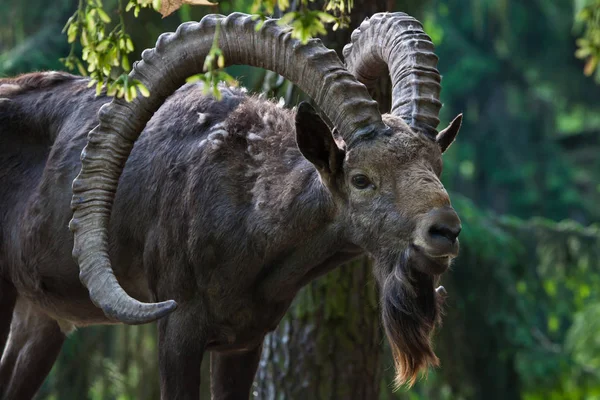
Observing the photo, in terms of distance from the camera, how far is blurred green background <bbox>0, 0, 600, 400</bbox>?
8.26 m

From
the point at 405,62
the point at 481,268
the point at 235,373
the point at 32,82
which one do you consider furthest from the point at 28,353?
the point at 481,268

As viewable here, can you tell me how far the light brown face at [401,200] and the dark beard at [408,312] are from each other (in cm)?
10

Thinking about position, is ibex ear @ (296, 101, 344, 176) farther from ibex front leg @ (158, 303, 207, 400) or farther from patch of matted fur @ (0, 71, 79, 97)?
patch of matted fur @ (0, 71, 79, 97)

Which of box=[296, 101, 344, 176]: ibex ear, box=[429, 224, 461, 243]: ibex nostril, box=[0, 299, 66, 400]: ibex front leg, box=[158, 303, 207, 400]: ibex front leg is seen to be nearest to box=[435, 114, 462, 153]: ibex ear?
box=[296, 101, 344, 176]: ibex ear

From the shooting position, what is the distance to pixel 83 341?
11.6 m

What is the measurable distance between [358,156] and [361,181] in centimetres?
13

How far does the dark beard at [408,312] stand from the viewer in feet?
19.3

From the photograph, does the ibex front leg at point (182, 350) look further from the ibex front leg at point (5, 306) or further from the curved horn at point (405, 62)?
the curved horn at point (405, 62)

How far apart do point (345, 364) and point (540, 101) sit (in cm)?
2306

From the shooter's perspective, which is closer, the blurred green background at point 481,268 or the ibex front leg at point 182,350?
the ibex front leg at point 182,350

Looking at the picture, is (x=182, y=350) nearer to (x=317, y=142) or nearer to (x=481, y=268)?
(x=317, y=142)

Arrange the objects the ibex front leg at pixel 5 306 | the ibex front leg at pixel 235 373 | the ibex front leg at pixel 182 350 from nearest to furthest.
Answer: the ibex front leg at pixel 182 350
the ibex front leg at pixel 235 373
the ibex front leg at pixel 5 306

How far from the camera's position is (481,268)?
1304cm

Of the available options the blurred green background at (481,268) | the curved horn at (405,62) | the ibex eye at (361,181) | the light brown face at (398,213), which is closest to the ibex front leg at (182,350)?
the light brown face at (398,213)
